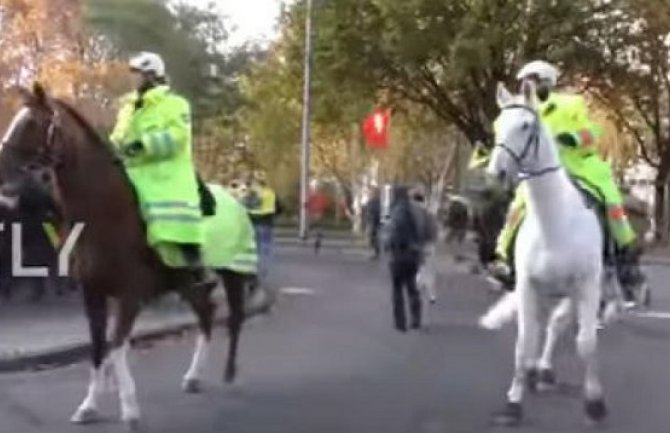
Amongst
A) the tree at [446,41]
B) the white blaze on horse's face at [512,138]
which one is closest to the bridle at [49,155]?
the white blaze on horse's face at [512,138]

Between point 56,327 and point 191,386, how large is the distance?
5.43 meters

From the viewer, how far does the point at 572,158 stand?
13484 mm

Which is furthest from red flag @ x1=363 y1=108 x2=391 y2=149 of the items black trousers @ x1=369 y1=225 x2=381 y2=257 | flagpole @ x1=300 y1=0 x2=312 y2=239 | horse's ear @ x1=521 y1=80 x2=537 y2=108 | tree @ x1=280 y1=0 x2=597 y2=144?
horse's ear @ x1=521 y1=80 x2=537 y2=108

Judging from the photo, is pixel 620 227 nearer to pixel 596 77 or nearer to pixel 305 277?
pixel 305 277

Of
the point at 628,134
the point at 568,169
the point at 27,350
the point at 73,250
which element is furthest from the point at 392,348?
the point at 628,134

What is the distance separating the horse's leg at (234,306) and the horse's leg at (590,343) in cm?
340

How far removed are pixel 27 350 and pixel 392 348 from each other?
416cm

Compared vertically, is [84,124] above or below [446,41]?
below

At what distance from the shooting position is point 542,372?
47.0ft

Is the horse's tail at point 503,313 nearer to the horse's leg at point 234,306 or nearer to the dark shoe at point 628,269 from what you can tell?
the dark shoe at point 628,269

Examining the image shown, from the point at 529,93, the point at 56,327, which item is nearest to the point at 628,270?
the point at 529,93

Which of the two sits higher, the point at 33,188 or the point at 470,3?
the point at 470,3

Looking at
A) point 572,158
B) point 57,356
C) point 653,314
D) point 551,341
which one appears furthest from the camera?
point 653,314

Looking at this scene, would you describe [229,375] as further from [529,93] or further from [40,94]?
[529,93]
